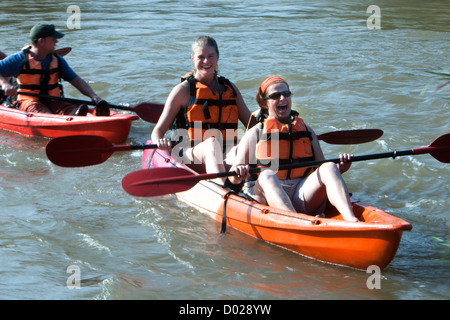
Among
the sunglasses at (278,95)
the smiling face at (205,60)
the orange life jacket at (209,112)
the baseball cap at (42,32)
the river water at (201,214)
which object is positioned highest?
the baseball cap at (42,32)

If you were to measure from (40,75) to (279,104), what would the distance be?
3.30 meters

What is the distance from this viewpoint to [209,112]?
16.4ft

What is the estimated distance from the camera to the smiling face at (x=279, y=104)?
14.0 feet

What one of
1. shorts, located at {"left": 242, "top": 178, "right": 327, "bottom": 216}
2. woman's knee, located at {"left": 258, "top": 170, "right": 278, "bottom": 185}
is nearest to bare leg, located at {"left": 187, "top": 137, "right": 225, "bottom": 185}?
shorts, located at {"left": 242, "top": 178, "right": 327, "bottom": 216}

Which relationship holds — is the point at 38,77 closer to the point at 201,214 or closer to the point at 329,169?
the point at 201,214

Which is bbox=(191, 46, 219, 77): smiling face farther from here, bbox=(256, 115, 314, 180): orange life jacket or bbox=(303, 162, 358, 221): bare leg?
bbox=(303, 162, 358, 221): bare leg

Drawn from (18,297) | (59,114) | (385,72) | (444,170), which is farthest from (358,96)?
(18,297)

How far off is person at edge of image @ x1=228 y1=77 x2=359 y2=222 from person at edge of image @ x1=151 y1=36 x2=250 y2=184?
504 millimetres

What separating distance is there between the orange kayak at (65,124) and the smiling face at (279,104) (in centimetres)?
252

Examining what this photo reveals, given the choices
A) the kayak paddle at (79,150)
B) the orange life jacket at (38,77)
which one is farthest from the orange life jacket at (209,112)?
the orange life jacket at (38,77)

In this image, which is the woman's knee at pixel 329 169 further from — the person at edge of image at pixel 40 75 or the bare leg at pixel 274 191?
the person at edge of image at pixel 40 75

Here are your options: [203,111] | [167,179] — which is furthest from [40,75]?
[167,179]

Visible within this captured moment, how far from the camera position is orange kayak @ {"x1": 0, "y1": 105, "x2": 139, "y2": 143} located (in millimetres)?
6523
